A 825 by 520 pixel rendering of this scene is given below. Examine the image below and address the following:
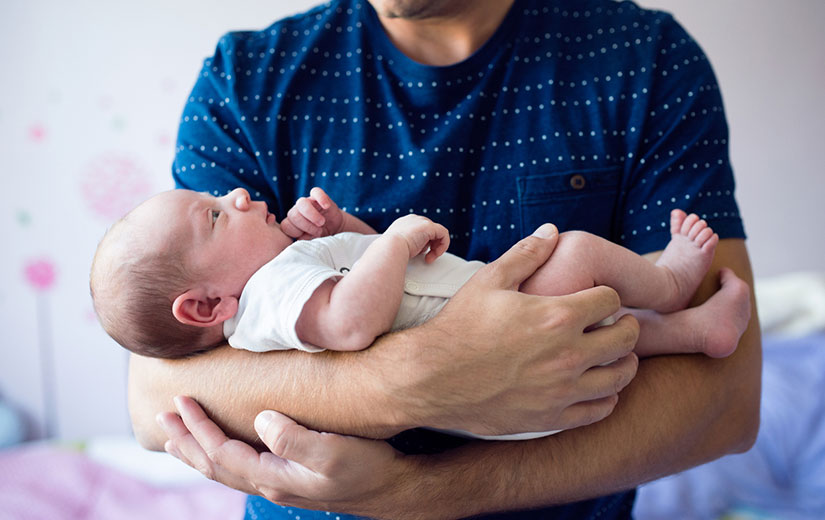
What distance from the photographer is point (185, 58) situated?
287cm

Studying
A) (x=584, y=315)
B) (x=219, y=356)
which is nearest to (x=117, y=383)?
(x=219, y=356)

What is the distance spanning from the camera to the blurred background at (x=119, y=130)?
2.81 meters

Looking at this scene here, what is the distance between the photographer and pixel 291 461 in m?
0.95

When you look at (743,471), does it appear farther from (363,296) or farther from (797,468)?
(363,296)

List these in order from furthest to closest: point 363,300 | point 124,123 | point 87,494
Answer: point 124,123 → point 87,494 → point 363,300

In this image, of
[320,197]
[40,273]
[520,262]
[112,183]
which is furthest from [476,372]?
[40,273]

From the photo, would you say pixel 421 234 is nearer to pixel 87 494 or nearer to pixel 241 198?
pixel 241 198

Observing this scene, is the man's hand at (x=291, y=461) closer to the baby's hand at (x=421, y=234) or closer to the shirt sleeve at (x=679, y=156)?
the baby's hand at (x=421, y=234)

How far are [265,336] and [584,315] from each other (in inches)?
18.8

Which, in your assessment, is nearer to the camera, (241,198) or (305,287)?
(305,287)

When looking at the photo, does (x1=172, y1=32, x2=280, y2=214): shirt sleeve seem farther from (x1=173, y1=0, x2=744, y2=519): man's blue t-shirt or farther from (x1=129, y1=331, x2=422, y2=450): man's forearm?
(x1=129, y1=331, x2=422, y2=450): man's forearm

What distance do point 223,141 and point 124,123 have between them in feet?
6.74

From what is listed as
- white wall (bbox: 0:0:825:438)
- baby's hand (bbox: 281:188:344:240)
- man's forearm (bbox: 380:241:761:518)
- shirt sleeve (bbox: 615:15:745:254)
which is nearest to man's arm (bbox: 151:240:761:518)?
man's forearm (bbox: 380:241:761:518)

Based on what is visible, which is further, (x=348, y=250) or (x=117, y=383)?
(x=117, y=383)
